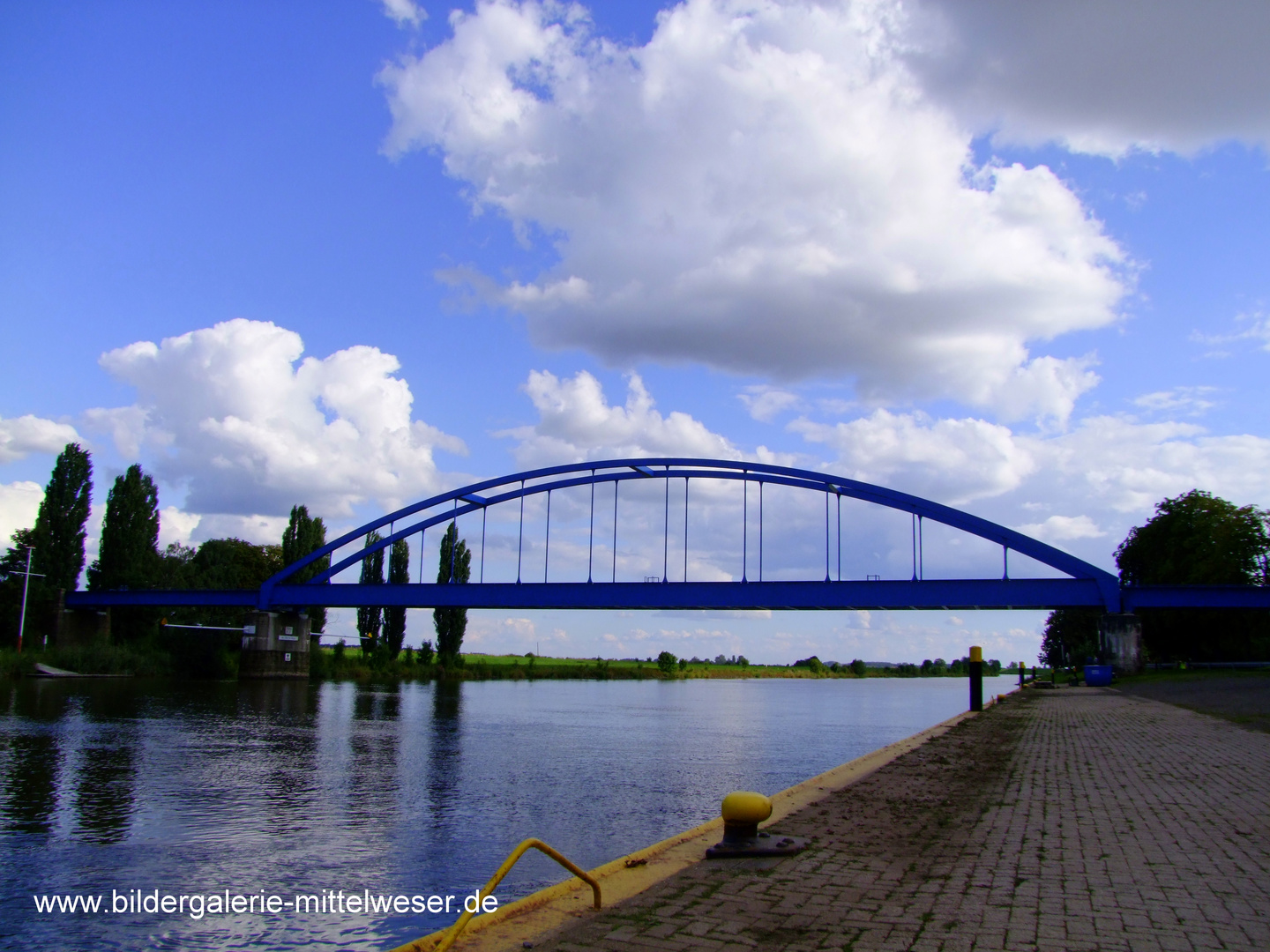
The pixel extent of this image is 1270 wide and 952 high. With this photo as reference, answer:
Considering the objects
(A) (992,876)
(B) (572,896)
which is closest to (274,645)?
(B) (572,896)

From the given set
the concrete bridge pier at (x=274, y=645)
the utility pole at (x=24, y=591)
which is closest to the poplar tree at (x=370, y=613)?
the concrete bridge pier at (x=274, y=645)

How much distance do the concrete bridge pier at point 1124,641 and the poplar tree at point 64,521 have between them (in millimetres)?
59999

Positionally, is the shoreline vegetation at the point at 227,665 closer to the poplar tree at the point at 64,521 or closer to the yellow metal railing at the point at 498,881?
the poplar tree at the point at 64,521

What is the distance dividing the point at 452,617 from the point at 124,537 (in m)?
22.3

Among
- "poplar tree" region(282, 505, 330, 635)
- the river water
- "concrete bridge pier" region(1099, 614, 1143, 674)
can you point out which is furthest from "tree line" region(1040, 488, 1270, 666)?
"poplar tree" region(282, 505, 330, 635)

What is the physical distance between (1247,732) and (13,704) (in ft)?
110

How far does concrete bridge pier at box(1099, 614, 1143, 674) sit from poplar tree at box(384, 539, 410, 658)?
4397cm

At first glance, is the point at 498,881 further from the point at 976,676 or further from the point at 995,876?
the point at 976,676

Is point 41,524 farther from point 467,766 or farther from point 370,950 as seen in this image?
point 370,950

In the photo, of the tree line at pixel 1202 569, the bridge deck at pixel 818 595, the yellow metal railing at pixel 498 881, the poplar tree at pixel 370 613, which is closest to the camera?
the yellow metal railing at pixel 498 881

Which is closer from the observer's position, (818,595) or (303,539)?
(818,595)

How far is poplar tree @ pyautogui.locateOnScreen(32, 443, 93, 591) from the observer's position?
193 ft

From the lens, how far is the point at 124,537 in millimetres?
60406

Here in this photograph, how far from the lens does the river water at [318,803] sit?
7812mm
